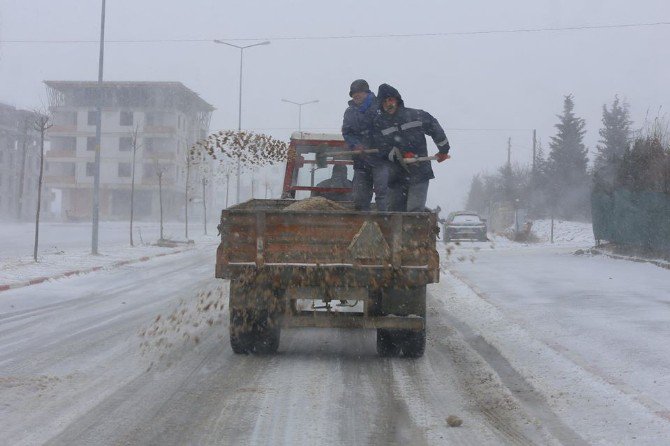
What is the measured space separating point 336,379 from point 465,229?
1132 inches

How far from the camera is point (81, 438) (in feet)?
16.1

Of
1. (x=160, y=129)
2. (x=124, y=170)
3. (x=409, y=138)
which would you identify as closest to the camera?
(x=409, y=138)

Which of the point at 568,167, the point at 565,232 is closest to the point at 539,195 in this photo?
the point at 568,167

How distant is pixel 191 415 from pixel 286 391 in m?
0.96

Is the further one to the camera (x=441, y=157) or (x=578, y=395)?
(x=441, y=157)

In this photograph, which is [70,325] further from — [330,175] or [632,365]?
[632,365]

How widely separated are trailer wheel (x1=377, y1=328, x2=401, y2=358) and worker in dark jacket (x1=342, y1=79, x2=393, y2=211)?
145 cm

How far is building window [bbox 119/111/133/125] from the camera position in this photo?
252 ft

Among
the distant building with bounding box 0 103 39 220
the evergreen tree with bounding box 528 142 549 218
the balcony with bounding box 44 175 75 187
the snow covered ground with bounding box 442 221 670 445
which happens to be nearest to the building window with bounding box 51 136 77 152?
the distant building with bounding box 0 103 39 220

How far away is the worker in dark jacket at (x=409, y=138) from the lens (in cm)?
836

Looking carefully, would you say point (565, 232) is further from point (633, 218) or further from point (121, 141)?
point (121, 141)

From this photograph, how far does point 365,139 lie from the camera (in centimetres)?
862

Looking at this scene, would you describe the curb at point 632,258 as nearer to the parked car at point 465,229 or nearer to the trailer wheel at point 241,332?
the parked car at point 465,229

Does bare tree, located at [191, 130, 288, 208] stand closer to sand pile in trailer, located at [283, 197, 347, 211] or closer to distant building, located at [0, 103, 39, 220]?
sand pile in trailer, located at [283, 197, 347, 211]
